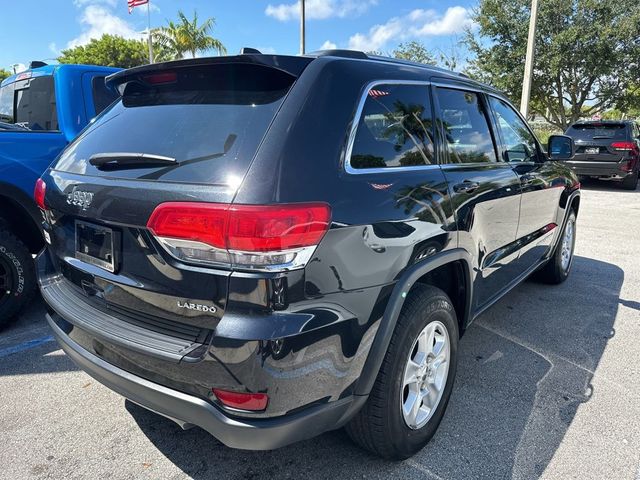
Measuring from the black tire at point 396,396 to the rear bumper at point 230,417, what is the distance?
154mm

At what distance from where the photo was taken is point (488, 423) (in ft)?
8.45

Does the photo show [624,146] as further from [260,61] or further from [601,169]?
[260,61]

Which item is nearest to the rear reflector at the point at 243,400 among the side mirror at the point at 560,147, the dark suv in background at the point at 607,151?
the side mirror at the point at 560,147

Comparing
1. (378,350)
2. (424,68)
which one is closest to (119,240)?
(378,350)

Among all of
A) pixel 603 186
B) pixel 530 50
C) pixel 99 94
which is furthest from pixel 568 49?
pixel 99 94

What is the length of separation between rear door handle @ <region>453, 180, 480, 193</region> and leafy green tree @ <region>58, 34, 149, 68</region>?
4447 centimetres

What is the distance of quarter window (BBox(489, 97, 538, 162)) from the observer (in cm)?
339

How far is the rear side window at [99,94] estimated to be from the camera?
4.16m

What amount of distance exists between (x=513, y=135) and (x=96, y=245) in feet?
9.96

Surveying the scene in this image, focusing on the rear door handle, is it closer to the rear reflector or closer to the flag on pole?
the rear reflector

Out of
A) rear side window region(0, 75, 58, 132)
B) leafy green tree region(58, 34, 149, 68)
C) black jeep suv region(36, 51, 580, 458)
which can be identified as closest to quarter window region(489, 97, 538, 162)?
black jeep suv region(36, 51, 580, 458)

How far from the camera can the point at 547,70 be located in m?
19.1

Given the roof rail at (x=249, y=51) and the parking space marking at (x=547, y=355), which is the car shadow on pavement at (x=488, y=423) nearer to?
the parking space marking at (x=547, y=355)

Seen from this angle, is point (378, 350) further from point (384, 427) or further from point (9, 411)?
point (9, 411)
